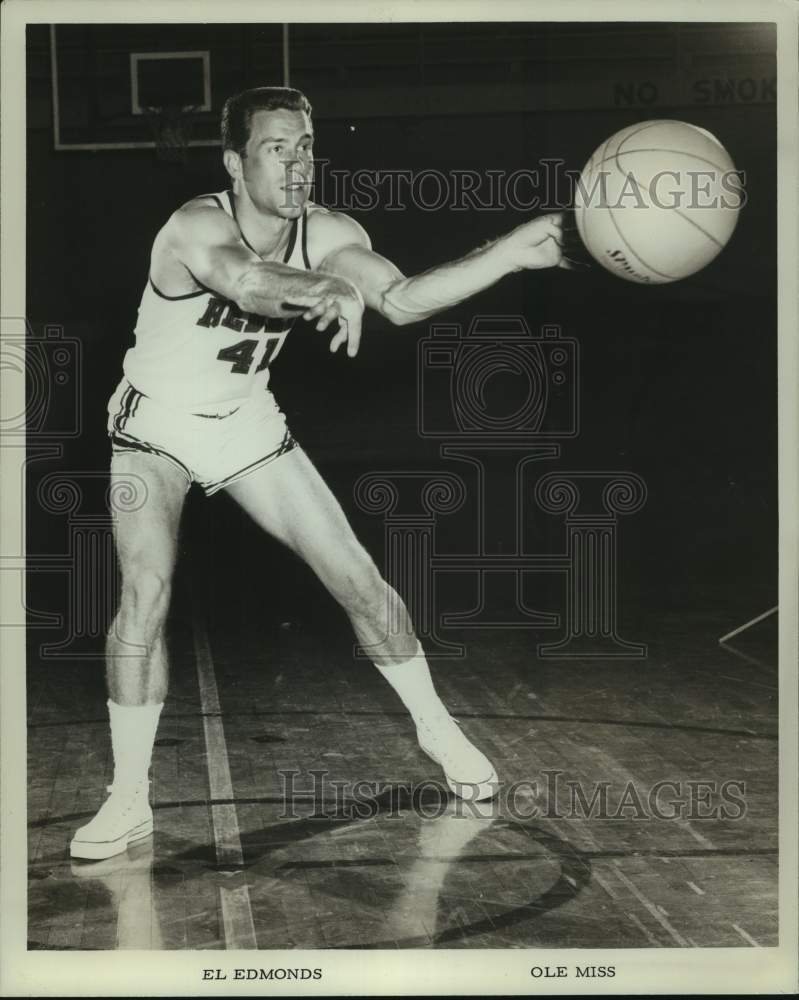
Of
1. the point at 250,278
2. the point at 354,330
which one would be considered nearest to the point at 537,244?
the point at 354,330

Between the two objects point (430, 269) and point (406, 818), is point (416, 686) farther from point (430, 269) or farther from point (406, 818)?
point (430, 269)

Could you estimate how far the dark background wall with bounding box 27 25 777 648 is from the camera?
4.44 m

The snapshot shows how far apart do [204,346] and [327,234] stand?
0.54m

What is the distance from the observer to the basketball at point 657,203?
385 centimetres

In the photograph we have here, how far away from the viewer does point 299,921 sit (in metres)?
3.85

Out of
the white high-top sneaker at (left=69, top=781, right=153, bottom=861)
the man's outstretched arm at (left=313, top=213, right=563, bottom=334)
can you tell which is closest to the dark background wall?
the man's outstretched arm at (left=313, top=213, right=563, bottom=334)

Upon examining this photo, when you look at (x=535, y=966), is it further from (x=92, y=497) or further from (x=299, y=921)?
(x=92, y=497)

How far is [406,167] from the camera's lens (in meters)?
4.48

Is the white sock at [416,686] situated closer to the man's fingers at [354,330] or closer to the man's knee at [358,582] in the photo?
the man's knee at [358,582]

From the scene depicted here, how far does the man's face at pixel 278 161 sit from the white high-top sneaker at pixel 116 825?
191 centimetres

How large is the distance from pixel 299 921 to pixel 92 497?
1.43 metres

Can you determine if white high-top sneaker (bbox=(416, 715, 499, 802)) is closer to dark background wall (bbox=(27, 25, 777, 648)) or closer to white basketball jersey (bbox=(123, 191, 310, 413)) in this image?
dark background wall (bbox=(27, 25, 777, 648))

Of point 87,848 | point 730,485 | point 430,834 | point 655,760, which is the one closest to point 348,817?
point 430,834

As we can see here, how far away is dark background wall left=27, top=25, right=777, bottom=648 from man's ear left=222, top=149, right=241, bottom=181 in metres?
0.06
